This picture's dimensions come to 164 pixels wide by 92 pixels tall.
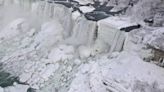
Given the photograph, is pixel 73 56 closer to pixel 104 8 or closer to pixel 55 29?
pixel 55 29

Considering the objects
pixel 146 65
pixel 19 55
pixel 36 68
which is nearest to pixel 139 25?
pixel 146 65

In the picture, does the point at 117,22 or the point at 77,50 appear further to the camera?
the point at 77,50

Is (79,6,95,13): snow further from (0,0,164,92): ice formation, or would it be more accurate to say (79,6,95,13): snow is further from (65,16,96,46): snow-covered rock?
(65,16,96,46): snow-covered rock

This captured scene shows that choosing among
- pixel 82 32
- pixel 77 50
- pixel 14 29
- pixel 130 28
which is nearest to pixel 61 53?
pixel 77 50

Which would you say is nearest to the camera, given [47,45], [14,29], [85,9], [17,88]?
[17,88]

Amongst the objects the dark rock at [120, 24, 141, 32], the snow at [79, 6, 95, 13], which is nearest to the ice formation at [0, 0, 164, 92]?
the snow at [79, 6, 95, 13]

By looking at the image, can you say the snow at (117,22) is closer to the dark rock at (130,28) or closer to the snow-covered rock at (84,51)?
the dark rock at (130,28)

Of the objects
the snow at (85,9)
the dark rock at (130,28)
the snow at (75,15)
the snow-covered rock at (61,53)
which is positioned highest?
the snow at (85,9)

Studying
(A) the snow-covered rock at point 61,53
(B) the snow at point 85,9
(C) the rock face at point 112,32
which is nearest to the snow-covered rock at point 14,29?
(A) the snow-covered rock at point 61,53

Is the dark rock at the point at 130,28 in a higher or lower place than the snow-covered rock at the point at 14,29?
higher

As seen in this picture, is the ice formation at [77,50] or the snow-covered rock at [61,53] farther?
the snow-covered rock at [61,53]

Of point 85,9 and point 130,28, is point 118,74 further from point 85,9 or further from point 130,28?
point 85,9
